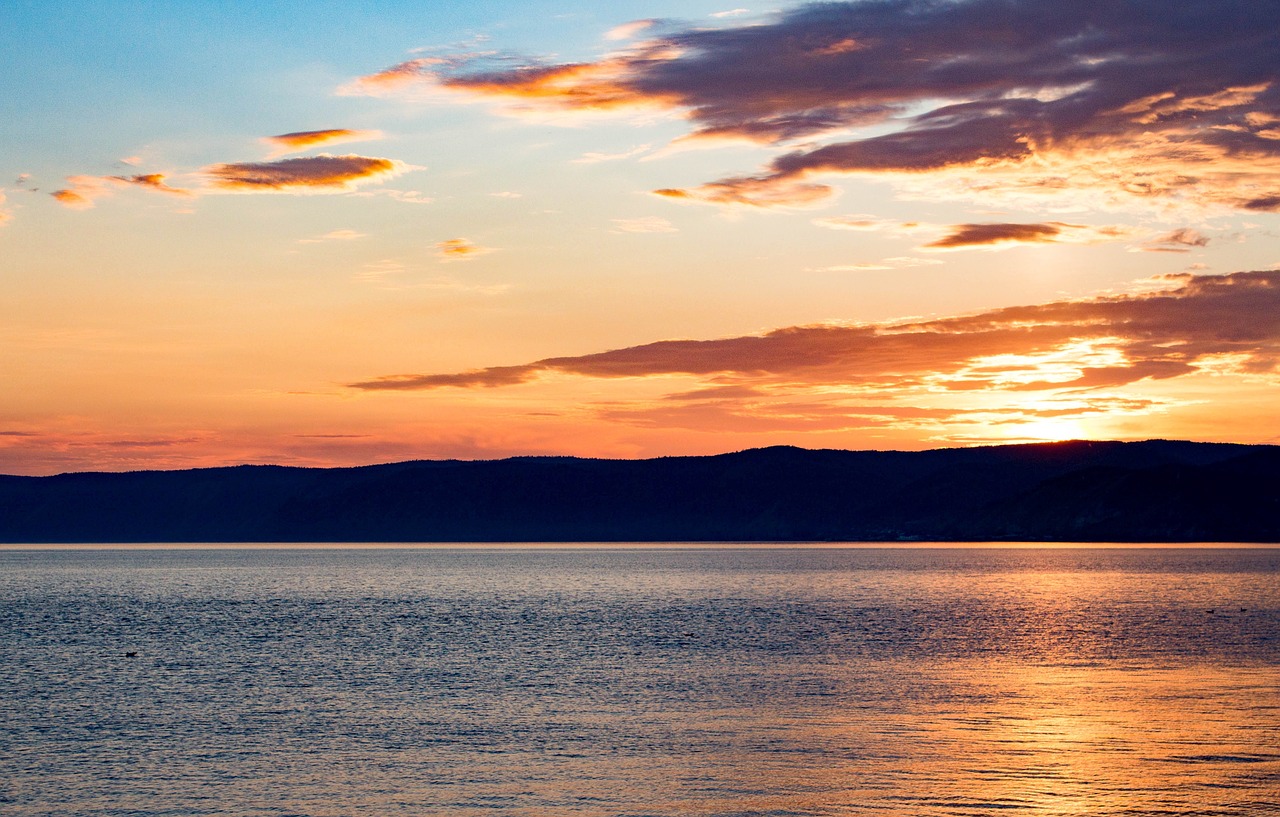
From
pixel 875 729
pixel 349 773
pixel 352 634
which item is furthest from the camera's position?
pixel 352 634

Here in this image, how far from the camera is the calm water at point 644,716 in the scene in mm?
36750

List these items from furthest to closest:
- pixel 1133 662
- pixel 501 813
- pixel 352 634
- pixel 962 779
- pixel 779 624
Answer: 1. pixel 779 624
2. pixel 352 634
3. pixel 1133 662
4. pixel 962 779
5. pixel 501 813

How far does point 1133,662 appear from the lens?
7000 centimetres

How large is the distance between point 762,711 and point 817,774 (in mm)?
13379

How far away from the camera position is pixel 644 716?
51.1 m

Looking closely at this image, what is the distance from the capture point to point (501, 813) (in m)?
35.0

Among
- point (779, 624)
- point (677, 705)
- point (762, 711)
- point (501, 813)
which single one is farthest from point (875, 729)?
point (779, 624)

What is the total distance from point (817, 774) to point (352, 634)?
6172 cm

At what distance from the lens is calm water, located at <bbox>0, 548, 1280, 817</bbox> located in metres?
36.8

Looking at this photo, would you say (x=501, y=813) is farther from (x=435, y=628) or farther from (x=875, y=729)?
(x=435, y=628)

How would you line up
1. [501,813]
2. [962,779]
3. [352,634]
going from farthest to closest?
[352,634] → [962,779] → [501,813]

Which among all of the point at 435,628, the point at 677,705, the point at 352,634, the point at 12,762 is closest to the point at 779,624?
the point at 435,628

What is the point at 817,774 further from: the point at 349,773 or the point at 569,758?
the point at 349,773

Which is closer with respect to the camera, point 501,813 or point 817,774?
point 501,813
